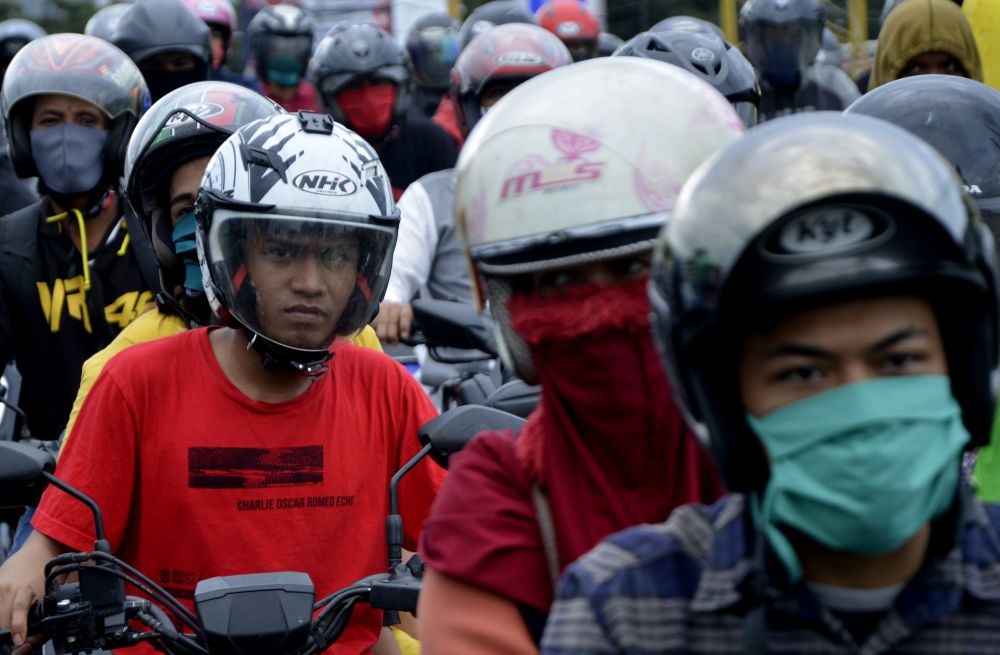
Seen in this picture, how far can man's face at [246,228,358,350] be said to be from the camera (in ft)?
15.4

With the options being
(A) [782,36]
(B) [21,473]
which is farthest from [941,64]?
(B) [21,473]

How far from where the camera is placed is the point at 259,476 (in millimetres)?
4648

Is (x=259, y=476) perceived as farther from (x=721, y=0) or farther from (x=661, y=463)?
(x=721, y=0)

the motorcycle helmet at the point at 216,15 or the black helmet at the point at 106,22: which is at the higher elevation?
the black helmet at the point at 106,22

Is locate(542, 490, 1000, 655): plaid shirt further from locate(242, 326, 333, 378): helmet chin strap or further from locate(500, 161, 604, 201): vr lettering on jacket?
locate(242, 326, 333, 378): helmet chin strap

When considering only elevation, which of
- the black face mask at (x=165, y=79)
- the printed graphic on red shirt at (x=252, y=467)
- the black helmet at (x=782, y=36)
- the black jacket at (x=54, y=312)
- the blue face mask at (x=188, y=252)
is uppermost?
the blue face mask at (x=188, y=252)

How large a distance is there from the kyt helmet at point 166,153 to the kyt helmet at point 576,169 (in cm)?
289

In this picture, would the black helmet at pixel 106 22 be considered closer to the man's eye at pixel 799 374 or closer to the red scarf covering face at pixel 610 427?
the red scarf covering face at pixel 610 427

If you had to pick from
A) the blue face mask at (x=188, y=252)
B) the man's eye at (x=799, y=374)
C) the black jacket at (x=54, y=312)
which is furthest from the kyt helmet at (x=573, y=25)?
the man's eye at (x=799, y=374)

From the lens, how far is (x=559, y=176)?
2902 millimetres

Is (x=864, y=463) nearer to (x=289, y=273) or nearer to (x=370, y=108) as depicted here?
(x=289, y=273)

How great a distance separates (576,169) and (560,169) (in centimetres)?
2

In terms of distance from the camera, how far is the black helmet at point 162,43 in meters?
11.1

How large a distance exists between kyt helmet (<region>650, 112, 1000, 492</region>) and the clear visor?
7.60 ft
